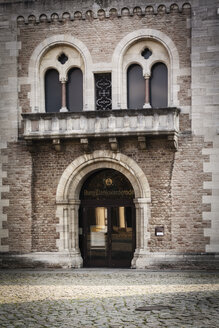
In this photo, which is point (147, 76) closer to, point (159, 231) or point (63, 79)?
point (63, 79)

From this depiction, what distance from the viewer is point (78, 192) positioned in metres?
19.9

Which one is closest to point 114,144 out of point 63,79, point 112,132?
point 112,132

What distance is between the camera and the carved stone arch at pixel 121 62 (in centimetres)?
1898

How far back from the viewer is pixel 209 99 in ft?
61.3

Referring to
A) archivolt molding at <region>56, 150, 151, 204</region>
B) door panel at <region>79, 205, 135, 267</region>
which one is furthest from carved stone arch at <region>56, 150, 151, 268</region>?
door panel at <region>79, 205, 135, 267</region>

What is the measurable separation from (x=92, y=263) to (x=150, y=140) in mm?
4765

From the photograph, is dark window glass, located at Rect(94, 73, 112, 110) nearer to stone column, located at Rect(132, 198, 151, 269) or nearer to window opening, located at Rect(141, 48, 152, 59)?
window opening, located at Rect(141, 48, 152, 59)

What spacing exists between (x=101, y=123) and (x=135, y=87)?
190 cm

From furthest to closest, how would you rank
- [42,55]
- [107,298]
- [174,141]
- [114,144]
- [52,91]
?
[52,91], [42,55], [114,144], [174,141], [107,298]

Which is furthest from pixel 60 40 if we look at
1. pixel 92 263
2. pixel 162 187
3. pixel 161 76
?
pixel 92 263

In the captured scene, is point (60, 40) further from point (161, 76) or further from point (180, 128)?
point (180, 128)

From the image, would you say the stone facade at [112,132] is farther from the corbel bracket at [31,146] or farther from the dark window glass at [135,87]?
the dark window glass at [135,87]

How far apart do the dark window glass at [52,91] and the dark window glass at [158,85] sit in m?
3.25

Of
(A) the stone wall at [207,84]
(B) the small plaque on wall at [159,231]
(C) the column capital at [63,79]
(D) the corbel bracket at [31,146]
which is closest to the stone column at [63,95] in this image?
(C) the column capital at [63,79]
